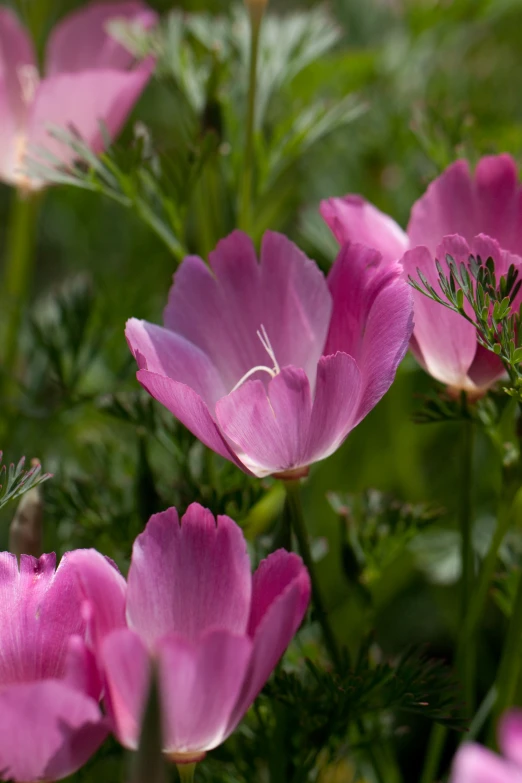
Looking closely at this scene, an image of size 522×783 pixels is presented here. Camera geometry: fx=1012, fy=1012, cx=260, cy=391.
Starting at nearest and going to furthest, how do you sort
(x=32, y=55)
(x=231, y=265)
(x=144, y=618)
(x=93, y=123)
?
(x=144, y=618)
(x=231, y=265)
(x=93, y=123)
(x=32, y=55)

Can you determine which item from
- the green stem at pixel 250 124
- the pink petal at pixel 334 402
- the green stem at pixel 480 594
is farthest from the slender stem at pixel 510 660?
the green stem at pixel 250 124

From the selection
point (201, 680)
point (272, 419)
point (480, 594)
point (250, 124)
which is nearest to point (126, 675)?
point (201, 680)

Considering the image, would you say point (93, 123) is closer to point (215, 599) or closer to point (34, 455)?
point (34, 455)

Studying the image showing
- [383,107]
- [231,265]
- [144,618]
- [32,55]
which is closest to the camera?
[144,618]

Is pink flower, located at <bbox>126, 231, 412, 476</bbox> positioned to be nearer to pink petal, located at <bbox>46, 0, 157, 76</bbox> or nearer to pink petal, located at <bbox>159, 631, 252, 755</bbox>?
pink petal, located at <bbox>159, 631, 252, 755</bbox>

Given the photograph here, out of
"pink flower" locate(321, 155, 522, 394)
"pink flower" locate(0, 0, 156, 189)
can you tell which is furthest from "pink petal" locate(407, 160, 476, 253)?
"pink flower" locate(0, 0, 156, 189)

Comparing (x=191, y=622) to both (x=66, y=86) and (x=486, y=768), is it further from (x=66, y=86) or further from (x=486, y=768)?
(x=66, y=86)

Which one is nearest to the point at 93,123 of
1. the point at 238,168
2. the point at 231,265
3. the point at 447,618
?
the point at 238,168
